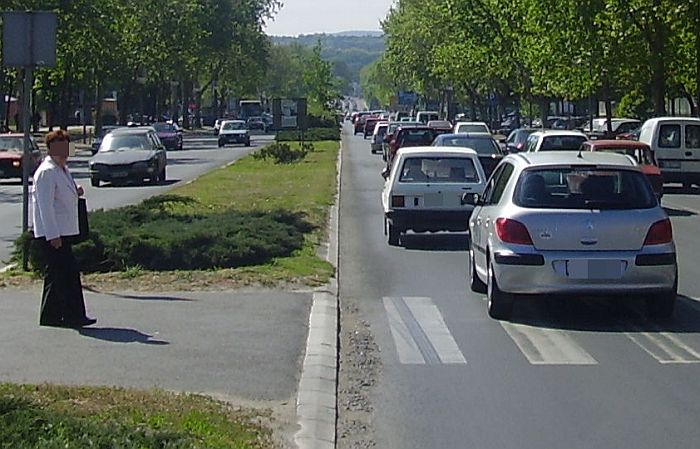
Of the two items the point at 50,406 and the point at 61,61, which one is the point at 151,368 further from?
the point at 61,61

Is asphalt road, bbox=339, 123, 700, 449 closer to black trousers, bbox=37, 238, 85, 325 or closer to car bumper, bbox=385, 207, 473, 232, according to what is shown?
black trousers, bbox=37, 238, 85, 325

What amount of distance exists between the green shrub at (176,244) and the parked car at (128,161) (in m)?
18.9

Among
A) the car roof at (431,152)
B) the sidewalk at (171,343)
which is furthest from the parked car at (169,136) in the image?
the sidewalk at (171,343)

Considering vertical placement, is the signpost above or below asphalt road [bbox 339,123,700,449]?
above

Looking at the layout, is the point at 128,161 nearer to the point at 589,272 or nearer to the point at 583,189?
the point at 583,189

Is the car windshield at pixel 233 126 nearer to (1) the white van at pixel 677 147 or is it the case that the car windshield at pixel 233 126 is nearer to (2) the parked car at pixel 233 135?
(2) the parked car at pixel 233 135

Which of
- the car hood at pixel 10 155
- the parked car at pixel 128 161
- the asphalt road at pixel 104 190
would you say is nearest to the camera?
the asphalt road at pixel 104 190

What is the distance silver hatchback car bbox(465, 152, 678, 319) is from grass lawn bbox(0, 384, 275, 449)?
4662mm

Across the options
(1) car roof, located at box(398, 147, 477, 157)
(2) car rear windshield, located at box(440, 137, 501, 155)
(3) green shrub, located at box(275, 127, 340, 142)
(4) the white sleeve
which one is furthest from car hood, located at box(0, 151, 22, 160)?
(3) green shrub, located at box(275, 127, 340, 142)

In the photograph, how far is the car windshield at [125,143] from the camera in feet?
128

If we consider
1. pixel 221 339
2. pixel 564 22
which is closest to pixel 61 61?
pixel 564 22

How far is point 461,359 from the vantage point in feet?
35.1

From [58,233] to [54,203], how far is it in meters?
0.29

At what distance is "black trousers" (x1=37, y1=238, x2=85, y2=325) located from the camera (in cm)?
1169
